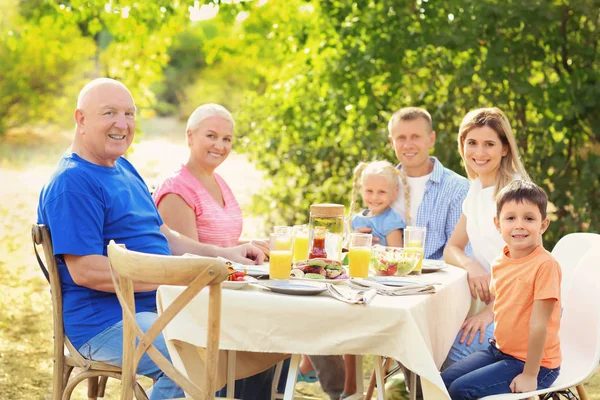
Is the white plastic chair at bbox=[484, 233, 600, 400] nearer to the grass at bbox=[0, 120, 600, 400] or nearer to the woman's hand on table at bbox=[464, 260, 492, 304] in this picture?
the woman's hand on table at bbox=[464, 260, 492, 304]

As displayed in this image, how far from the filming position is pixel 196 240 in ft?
12.6

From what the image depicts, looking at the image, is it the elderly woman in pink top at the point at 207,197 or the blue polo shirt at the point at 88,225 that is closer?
the blue polo shirt at the point at 88,225

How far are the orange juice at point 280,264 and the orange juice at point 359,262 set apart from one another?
257 mm

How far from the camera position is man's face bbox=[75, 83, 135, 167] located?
10.8ft

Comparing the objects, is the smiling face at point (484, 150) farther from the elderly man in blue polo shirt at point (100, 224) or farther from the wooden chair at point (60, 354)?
the wooden chair at point (60, 354)

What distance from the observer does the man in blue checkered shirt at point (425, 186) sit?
4.16 meters

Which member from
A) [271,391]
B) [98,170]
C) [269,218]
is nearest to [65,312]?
[98,170]

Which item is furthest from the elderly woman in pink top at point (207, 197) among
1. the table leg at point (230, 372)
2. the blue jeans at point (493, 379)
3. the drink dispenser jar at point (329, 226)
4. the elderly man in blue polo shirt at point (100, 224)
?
the blue jeans at point (493, 379)

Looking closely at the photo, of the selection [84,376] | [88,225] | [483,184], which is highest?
[483,184]

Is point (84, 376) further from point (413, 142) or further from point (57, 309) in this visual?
point (413, 142)

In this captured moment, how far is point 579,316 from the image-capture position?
324 centimetres

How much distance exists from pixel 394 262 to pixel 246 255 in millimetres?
672

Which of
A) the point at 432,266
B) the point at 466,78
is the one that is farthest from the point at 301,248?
the point at 466,78

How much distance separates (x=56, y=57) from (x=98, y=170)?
16519 millimetres
